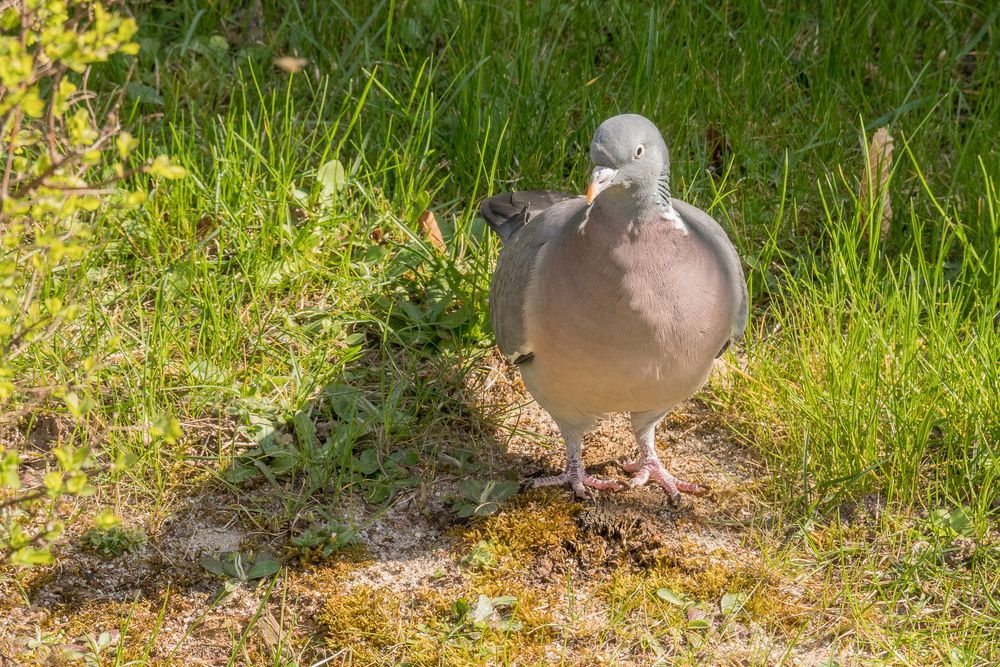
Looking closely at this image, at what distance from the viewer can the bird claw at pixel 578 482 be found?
3.48m

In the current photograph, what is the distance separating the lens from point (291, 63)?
Answer: 4.59 meters

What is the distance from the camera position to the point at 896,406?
3303mm

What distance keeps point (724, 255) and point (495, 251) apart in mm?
1150

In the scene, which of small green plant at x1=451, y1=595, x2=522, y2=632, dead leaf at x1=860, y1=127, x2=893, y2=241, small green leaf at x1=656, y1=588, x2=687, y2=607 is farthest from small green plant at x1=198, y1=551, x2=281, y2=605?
dead leaf at x1=860, y1=127, x2=893, y2=241

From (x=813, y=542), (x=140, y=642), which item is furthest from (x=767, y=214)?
(x=140, y=642)

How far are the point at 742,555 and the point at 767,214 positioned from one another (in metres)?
1.47

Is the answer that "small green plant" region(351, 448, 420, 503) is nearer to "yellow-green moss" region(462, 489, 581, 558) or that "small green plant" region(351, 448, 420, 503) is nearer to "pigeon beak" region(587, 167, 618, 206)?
"yellow-green moss" region(462, 489, 581, 558)

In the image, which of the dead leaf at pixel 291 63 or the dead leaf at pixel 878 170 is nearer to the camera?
the dead leaf at pixel 878 170

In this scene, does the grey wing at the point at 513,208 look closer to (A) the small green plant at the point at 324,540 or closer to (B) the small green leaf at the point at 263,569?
(A) the small green plant at the point at 324,540

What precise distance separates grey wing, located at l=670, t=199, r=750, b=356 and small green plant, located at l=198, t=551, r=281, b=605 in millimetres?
1450

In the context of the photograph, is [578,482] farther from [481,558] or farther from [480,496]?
[481,558]

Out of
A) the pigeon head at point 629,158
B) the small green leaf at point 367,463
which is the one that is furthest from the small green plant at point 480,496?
the pigeon head at point 629,158

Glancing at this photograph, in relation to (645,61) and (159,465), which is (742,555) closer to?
(159,465)

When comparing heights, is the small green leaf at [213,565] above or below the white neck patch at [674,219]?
below
